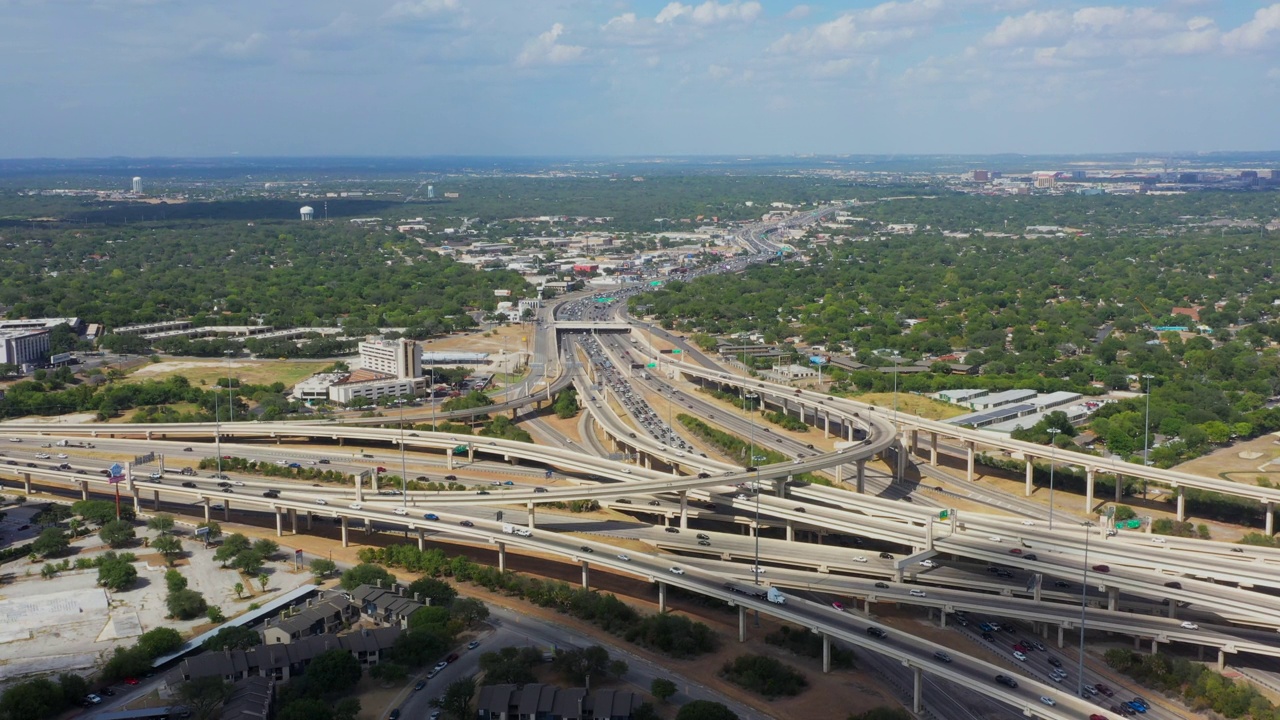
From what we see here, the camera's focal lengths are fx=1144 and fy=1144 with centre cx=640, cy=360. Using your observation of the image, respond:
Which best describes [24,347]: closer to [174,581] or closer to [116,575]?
[116,575]

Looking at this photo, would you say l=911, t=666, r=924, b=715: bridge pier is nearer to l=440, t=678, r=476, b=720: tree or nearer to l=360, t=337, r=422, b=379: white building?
l=440, t=678, r=476, b=720: tree

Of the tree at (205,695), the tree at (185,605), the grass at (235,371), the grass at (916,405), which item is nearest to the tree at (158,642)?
the tree at (185,605)

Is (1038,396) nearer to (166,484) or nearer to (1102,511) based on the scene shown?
(1102,511)

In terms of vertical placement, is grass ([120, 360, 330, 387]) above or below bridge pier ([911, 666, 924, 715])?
above

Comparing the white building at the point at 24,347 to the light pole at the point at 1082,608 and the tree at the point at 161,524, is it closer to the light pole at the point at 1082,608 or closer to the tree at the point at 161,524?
the tree at the point at 161,524

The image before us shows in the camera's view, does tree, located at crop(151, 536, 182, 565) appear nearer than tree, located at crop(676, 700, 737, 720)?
No

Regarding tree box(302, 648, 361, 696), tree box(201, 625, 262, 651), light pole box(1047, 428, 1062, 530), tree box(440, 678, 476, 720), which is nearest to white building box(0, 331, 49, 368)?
tree box(201, 625, 262, 651)

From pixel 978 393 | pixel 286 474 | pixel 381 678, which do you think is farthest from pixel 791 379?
pixel 381 678

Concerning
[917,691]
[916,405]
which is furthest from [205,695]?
[916,405]
